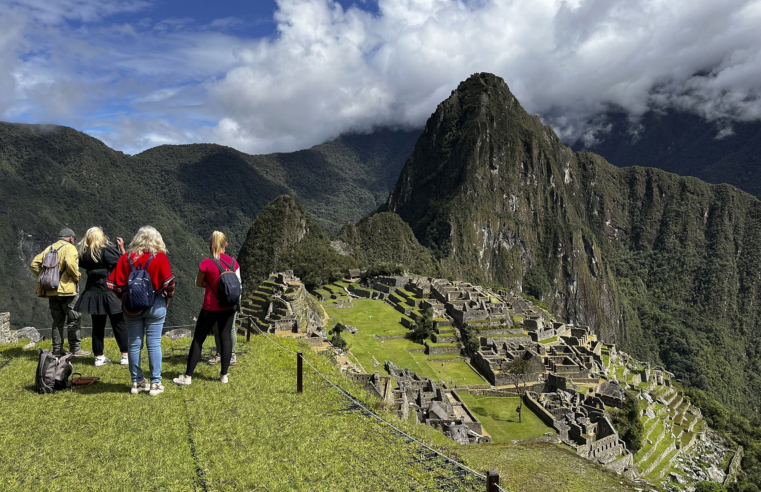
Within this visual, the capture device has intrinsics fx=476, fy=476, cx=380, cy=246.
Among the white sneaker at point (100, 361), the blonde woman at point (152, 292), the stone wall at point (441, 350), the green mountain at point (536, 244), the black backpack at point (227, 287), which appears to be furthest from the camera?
the green mountain at point (536, 244)

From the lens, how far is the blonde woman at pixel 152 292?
738 centimetres

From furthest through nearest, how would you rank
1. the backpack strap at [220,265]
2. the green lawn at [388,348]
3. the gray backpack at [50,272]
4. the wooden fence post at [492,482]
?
the green lawn at [388,348], the gray backpack at [50,272], the backpack strap at [220,265], the wooden fence post at [492,482]

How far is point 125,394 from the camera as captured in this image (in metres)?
7.75

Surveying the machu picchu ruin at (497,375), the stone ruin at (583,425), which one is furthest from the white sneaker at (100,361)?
the stone ruin at (583,425)

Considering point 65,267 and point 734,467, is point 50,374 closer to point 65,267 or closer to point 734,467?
point 65,267

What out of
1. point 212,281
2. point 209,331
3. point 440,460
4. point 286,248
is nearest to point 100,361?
point 209,331

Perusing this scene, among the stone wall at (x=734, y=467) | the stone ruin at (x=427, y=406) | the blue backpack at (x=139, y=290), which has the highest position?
the blue backpack at (x=139, y=290)

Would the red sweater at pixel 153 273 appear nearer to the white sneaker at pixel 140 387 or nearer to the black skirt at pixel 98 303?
the black skirt at pixel 98 303

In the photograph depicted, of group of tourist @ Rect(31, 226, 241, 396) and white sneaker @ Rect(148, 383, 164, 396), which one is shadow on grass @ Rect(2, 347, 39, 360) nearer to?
group of tourist @ Rect(31, 226, 241, 396)

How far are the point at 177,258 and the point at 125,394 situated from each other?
12423 cm

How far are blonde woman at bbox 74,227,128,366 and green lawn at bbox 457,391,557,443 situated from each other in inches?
790

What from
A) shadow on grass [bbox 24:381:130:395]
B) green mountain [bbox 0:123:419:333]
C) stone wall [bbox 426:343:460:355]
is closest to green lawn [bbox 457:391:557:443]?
stone wall [bbox 426:343:460:355]

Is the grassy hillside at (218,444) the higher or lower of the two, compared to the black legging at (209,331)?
lower

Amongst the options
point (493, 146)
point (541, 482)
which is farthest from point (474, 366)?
point (493, 146)
